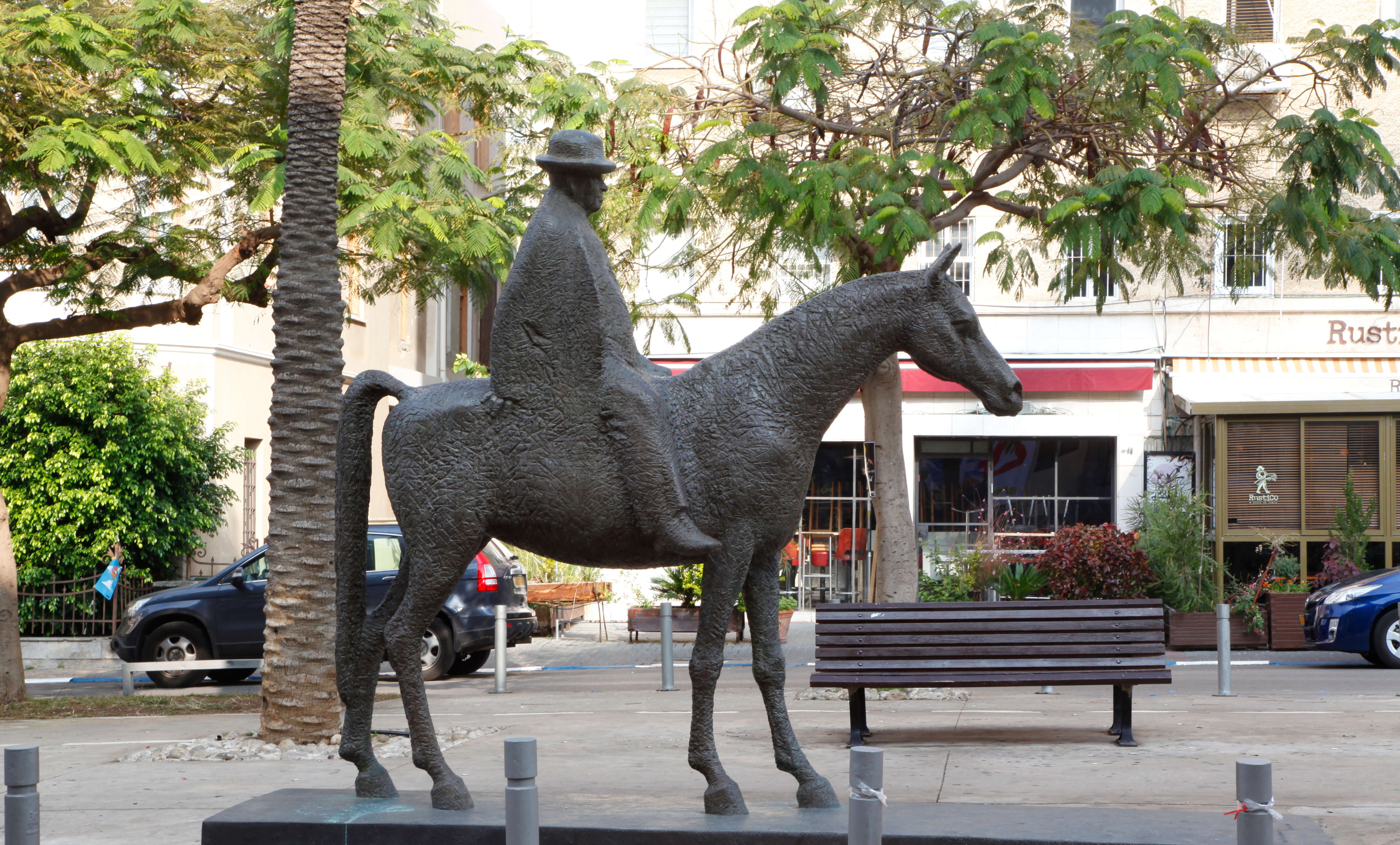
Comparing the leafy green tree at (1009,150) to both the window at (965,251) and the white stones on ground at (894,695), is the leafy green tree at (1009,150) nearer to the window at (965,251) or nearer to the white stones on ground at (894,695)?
the white stones on ground at (894,695)

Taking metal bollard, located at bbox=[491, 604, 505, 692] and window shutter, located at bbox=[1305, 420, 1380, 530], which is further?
window shutter, located at bbox=[1305, 420, 1380, 530]

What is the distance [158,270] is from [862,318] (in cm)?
955

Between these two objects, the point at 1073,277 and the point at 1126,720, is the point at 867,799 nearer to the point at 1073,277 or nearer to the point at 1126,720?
the point at 1126,720

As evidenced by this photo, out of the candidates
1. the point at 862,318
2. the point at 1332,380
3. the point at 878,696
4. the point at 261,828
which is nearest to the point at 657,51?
the point at 878,696

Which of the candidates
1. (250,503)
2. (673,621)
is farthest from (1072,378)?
(250,503)

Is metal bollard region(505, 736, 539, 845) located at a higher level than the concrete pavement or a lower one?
higher

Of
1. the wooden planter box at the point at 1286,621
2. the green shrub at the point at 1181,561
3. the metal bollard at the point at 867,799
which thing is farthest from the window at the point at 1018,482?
the metal bollard at the point at 867,799

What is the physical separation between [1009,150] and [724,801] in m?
7.59

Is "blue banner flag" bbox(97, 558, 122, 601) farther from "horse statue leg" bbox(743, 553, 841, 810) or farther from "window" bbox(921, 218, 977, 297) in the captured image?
"window" bbox(921, 218, 977, 297)

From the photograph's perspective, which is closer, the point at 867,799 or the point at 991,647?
the point at 867,799

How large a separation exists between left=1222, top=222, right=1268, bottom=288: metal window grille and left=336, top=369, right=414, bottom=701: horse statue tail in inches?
338

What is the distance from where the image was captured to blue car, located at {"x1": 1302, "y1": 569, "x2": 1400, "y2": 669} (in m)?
15.1

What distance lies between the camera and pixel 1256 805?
12.0 feet

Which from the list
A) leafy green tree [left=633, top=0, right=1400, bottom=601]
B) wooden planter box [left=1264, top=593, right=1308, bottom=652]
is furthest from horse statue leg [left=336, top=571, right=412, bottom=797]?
wooden planter box [left=1264, top=593, right=1308, bottom=652]
